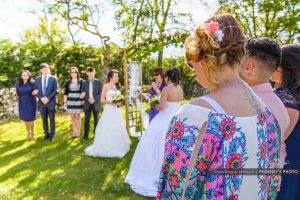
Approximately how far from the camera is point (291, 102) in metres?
2.15

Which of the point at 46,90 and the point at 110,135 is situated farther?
the point at 46,90

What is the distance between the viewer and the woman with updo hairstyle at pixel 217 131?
3.96ft

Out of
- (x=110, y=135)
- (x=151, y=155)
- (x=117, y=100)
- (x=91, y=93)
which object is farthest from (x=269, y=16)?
(x=151, y=155)

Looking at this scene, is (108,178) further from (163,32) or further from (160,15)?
(160,15)

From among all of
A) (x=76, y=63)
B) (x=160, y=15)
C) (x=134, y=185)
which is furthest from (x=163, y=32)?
(x=76, y=63)

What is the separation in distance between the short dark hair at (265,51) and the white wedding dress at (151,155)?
328 centimetres

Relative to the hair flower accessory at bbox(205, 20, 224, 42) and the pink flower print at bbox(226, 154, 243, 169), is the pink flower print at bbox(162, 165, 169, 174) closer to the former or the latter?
the pink flower print at bbox(226, 154, 243, 169)

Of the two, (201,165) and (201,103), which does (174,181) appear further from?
(201,103)

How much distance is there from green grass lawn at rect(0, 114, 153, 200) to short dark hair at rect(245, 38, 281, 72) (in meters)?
3.22

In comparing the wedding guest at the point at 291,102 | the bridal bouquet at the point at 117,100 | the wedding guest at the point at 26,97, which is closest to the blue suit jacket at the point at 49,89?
the wedding guest at the point at 26,97

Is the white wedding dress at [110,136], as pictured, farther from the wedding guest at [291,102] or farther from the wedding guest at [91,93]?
the wedding guest at [291,102]

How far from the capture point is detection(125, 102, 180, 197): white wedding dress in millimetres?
4914

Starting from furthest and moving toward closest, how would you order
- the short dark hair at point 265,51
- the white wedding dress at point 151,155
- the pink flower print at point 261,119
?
the white wedding dress at point 151,155
the short dark hair at point 265,51
the pink flower print at point 261,119

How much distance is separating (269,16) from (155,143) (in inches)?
460
